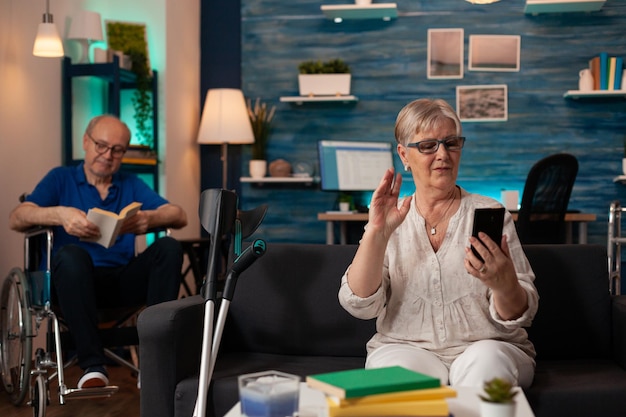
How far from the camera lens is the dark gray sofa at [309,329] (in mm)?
2215

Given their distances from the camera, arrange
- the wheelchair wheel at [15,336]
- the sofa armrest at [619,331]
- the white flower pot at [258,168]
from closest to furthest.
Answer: the sofa armrest at [619,331]
the wheelchair wheel at [15,336]
the white flower pot at [258,168]

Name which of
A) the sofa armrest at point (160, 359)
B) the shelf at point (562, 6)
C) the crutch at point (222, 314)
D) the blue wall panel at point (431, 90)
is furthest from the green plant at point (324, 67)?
the sofa armrest at point (160, 359)

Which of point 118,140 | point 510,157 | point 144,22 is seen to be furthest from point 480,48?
point 118,140

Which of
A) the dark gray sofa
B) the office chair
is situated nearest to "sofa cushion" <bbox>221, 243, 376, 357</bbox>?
the dark gray sofa

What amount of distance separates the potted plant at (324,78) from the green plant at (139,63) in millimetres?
1092

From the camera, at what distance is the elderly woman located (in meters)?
2.03

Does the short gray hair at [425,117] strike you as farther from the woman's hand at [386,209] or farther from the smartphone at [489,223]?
the smartphone at [489,223]

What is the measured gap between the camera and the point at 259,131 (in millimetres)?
5625

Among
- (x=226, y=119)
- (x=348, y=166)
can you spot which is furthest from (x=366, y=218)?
(x=226, y=119)

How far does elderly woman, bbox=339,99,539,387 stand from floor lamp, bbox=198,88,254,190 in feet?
10.3

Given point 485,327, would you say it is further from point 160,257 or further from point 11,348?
point 11,348

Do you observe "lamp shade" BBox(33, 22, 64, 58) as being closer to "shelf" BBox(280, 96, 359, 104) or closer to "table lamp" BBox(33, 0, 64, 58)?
"table lamp" BBox(33, 0, 64, 58)

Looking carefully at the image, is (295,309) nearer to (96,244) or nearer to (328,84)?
(96,244)

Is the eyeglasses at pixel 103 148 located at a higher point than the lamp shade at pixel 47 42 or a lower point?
lower
